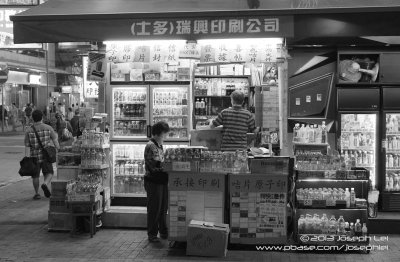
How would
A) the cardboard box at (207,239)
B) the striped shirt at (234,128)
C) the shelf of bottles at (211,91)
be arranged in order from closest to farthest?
the cardboard box at (207,239) → the striped shirt at (234,128) → the shelf of bottles at (211,91)

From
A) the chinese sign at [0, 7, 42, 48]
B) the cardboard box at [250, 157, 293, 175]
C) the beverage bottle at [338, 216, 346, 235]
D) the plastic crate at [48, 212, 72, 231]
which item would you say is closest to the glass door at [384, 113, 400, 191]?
the beverage bottle at [338, 216, 346, 235]

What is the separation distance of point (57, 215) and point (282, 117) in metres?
4.31

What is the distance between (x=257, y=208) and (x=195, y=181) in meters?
0.91

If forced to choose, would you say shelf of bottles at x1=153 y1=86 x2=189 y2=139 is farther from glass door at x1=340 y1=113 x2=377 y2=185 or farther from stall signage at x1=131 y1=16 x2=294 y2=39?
glass door at x1=340 y1=113 x2=377 y2=185

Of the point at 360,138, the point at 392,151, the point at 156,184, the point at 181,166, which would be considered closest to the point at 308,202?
the point at 181,166

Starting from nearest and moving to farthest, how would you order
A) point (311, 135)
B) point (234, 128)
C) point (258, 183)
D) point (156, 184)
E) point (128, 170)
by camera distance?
1. point (258, 183)
2. point (156, 184)
3. point (234, 128)
4. point (311, 135)
5. point (128, 170)

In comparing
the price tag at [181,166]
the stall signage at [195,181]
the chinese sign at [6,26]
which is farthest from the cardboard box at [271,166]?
the chinese sign at [6,26]

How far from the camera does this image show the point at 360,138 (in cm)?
982

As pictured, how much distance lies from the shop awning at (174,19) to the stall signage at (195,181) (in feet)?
7.66

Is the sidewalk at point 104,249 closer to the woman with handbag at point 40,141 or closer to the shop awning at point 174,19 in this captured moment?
the woman with handbag at point 40,141

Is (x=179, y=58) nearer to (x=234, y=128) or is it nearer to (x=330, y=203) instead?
(x=234, y=128)

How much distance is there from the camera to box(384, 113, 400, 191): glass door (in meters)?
9.66

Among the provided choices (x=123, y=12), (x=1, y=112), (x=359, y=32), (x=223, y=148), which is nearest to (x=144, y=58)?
(x=123, y=12)

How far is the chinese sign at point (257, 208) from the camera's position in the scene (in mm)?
7336
